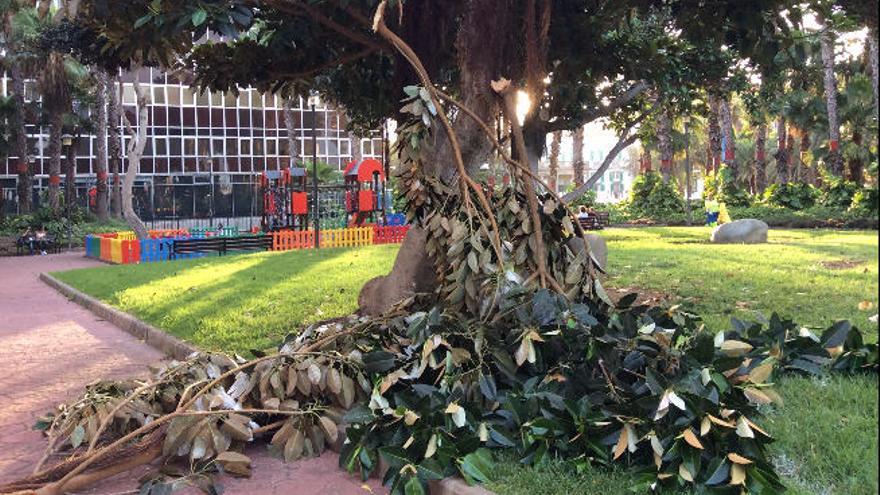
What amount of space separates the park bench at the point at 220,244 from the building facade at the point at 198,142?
59.7 ft

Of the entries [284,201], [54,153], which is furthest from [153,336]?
[54,153]

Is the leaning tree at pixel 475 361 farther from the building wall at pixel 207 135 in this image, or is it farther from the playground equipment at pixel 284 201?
the building wall at pixel 207 135

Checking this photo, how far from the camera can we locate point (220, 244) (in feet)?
72.6

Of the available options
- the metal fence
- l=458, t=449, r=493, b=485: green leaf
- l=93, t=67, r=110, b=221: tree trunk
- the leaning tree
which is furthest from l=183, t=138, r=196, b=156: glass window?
l=458, t=449, r=493, b=485: green leaf

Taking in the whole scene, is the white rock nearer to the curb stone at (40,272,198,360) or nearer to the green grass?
the green grass

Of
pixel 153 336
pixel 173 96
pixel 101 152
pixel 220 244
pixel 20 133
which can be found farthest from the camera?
pixel 173 96

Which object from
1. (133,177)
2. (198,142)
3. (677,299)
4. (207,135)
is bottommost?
(677,299)

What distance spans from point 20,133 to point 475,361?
102 ft

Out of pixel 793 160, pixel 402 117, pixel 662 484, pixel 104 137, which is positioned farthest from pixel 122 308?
pixel 793 160

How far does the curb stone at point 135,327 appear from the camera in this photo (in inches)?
336

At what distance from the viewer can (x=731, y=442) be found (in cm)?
365

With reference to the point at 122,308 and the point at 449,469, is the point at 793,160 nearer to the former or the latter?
the point at 122,308

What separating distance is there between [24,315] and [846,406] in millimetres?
12002

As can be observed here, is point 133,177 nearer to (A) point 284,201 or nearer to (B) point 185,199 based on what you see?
(A) point 284,201
